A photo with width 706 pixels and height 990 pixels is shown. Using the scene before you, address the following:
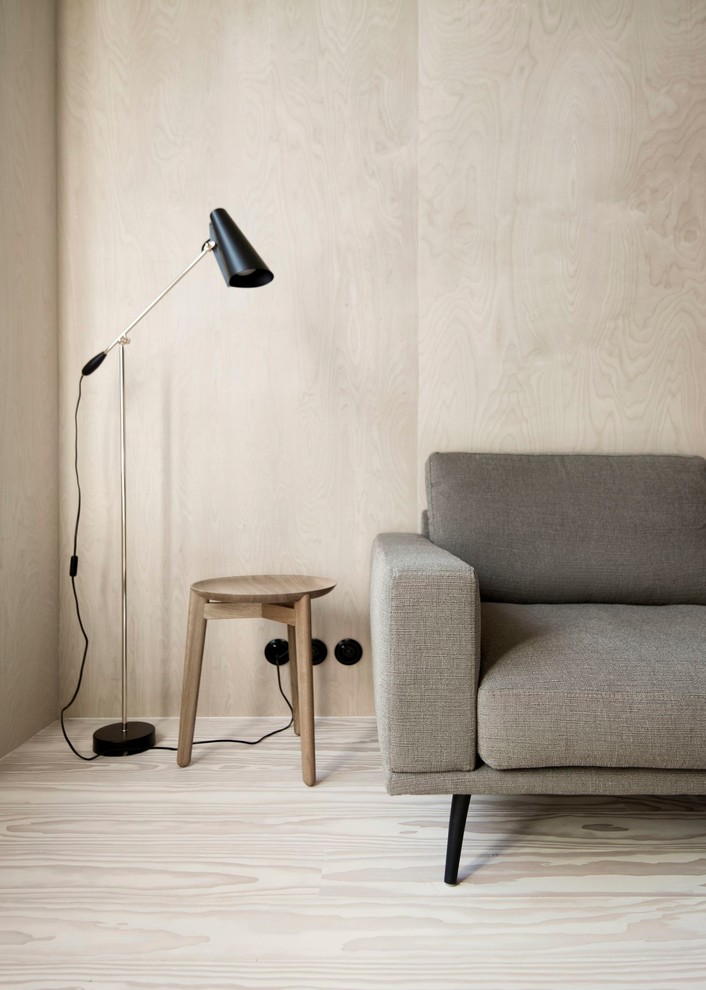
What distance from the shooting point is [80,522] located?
205 cm

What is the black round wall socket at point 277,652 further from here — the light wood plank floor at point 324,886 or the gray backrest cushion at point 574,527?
the gray backrest cushion at point 574,527

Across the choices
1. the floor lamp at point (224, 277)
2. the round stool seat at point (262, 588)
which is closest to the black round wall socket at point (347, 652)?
the round stool seat at point (262, 588)

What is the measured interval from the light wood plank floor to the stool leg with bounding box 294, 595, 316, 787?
0.18ft

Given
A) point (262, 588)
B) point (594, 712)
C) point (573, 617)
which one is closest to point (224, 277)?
point (262, 588)

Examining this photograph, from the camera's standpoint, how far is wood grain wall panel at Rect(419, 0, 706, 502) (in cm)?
201

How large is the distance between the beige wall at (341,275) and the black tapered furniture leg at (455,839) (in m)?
0.85

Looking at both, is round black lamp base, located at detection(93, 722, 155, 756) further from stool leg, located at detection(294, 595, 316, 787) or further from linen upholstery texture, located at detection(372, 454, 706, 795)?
linen upholstery texture, located at detection(372, 454, 706, 795)

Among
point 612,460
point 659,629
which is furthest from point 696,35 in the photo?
point 659,629

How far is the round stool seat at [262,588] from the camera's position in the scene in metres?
1.60

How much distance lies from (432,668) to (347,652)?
34.7 inches

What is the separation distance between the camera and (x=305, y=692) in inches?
62.2

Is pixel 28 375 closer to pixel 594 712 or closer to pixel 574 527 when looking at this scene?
pixel 574 527

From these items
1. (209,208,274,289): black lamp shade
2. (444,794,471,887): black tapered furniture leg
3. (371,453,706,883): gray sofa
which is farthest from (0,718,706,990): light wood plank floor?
(209,208,274,289): black lamp shade

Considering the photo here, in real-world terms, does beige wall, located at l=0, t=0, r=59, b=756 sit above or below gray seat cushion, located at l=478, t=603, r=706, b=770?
above
